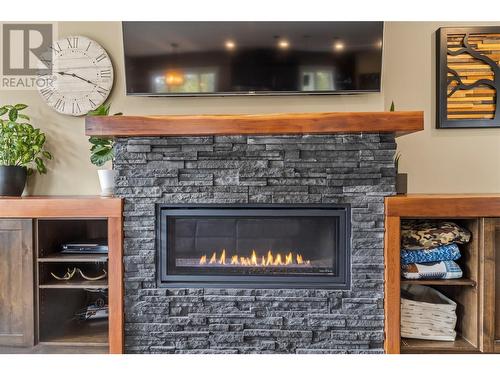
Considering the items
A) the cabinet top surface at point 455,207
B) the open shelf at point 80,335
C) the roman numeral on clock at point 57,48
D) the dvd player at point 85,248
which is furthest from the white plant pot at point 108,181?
the cabinet top surface at point 455,207

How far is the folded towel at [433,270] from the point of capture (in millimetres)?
2016

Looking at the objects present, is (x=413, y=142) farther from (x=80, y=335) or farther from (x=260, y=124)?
(x=80, y=335)

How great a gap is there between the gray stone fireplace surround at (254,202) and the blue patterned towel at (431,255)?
0.17 metres

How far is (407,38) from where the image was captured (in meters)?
2.50

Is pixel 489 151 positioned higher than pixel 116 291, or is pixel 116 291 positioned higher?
pixel 489 151

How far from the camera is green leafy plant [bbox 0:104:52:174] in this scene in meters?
2.29

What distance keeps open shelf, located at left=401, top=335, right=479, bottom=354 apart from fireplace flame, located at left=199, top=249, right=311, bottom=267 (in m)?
0.63

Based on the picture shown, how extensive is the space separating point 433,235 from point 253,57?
1.34m

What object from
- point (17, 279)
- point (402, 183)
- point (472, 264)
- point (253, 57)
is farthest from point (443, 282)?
point (17, 279)

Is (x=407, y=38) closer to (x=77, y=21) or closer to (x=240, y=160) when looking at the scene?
(x=240, y=160)

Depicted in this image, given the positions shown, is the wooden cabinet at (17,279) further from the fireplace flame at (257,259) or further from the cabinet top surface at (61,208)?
the fireplace flame at (257,259)

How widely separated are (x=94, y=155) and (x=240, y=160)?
2.84 feet
